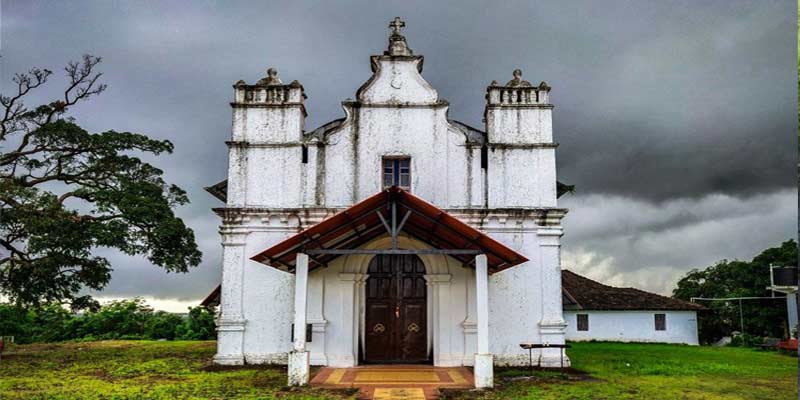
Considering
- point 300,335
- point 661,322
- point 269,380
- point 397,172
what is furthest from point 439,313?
point 661,322

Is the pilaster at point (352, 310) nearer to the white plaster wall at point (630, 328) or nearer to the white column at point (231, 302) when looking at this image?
the white column at point (231, 302)

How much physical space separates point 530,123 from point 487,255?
14.6 feet

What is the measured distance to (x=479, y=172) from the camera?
15.5 m

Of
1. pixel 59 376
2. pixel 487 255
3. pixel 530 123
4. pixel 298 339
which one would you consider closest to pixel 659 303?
pixel 530 123

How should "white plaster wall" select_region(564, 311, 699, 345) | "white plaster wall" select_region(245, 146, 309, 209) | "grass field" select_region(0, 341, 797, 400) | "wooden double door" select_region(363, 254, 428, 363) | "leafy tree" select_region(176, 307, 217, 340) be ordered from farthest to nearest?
1. "white plaster wall" select_region(564, 311, 699, 345)
2. "leafy tree" select_region(176, 307, 217, 340)
3. "white plaster wall" select_region(245, 146, 309, 209)
4. "wooden double door" select_region(363, 254, 428, 363)
5. "grass field" select_region(0, 341, 797, 400)

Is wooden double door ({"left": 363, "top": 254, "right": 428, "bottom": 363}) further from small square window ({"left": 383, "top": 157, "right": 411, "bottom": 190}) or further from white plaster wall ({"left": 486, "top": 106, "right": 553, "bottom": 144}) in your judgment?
white plaster wall ({"left": 486, "top": 106, "right": 553, "bottom": 144})

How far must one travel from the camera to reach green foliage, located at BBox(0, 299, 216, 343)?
2711cm

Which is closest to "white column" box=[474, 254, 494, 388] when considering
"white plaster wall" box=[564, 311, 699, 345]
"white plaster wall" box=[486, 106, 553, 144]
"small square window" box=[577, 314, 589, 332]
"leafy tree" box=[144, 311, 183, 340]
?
"white plaster wall" box=[486, 106, 553, 144]

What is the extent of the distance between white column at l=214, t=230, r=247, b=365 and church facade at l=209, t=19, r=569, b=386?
2 cm

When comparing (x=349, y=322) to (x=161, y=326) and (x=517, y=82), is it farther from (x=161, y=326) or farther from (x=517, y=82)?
(x=161, y=326)

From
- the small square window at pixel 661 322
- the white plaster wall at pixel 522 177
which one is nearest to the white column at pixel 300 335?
the white plaster wall at pixel 522 177

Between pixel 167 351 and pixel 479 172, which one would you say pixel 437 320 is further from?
pixel 167 351

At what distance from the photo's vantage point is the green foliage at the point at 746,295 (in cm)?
3512

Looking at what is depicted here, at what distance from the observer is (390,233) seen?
38.2ft
